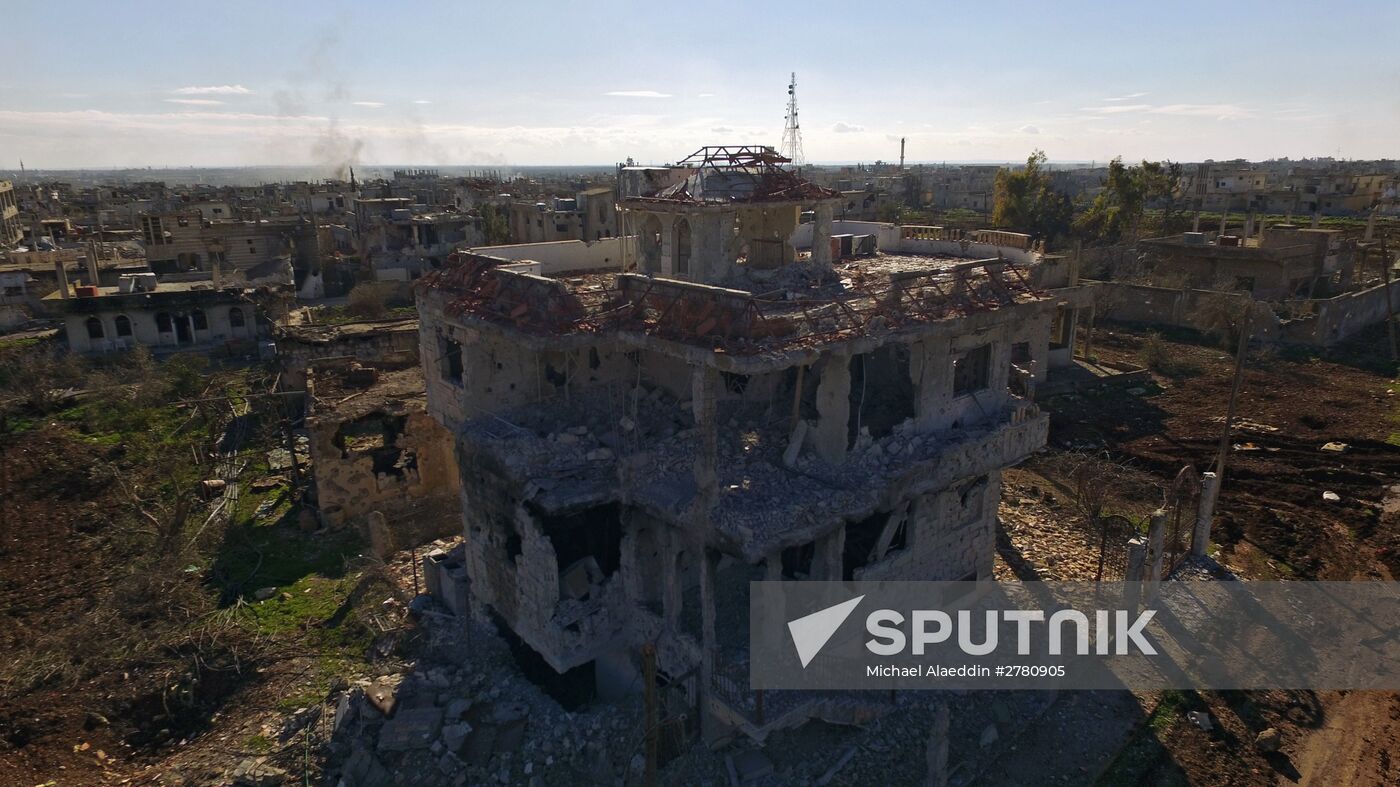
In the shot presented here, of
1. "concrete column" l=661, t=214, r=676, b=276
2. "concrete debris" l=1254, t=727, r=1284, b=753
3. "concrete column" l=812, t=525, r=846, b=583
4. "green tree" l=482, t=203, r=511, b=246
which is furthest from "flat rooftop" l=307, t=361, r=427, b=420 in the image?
"green tree" l=482, t=203, r=511, b=246

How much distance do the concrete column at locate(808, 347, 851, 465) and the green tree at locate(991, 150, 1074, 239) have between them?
47.3m

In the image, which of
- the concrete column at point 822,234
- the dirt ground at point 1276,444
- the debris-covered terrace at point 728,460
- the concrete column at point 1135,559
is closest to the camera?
the debris-covered terrace at point 728,460

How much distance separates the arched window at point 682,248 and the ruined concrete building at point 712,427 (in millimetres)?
45

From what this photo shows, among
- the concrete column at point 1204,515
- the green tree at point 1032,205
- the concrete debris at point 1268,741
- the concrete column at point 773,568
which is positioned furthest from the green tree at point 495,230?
the concrete debris at point 1268,741

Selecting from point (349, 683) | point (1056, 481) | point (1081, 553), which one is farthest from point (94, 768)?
point (1056, 481)

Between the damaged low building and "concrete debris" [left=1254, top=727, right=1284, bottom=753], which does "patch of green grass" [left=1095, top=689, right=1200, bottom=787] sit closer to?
"concrete debris" [left=1254, top=727, right=1284, bottom=753]

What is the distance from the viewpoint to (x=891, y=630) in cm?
1398

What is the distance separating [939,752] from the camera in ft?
36.0

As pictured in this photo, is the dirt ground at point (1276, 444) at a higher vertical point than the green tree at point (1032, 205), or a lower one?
lower

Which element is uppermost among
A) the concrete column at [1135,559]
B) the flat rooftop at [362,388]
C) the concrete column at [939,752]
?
the flat rooftop at [362,388]

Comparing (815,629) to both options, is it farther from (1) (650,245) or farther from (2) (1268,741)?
(1) (650,245)

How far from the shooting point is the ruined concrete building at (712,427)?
11.7 metres

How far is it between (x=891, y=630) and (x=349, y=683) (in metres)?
9.90

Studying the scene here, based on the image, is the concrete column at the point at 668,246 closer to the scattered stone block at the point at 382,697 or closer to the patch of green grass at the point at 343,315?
the scattered stone block at the point at 382,697
